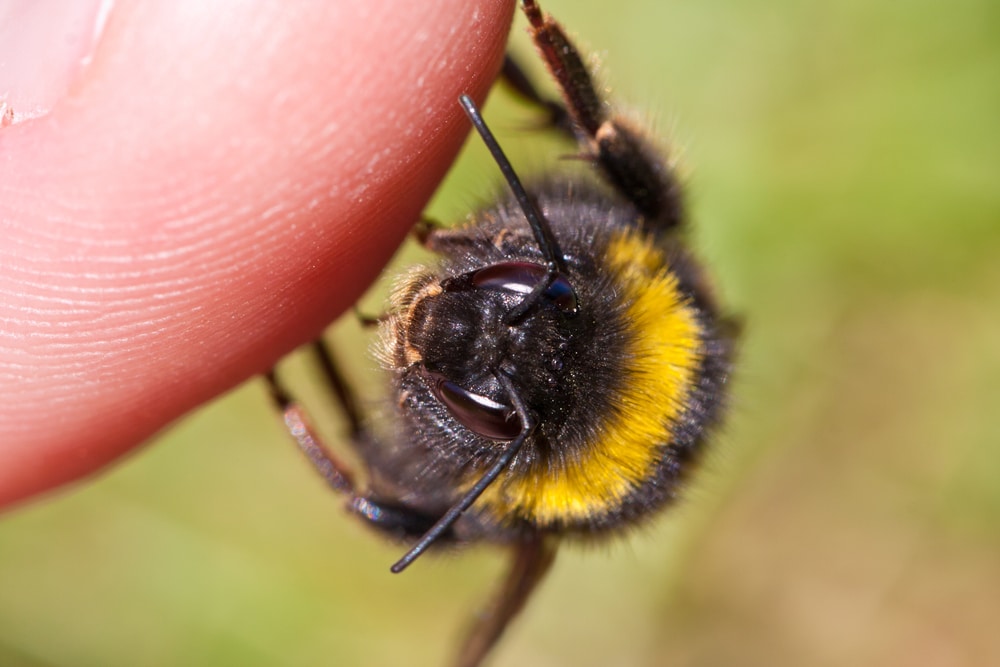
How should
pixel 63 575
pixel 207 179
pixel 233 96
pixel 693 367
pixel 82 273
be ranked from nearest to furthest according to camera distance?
pixel 233 96
pixel 207 179
pixel 82 273
pixel 693 367
pixel 63 575

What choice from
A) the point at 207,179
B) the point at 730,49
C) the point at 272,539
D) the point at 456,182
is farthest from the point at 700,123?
the point at 207,179

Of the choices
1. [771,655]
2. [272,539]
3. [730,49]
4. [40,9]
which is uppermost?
[40,9]

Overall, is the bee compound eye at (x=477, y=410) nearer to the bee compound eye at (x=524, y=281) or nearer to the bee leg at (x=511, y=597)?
the bee compound eye at (x=524, y=281)

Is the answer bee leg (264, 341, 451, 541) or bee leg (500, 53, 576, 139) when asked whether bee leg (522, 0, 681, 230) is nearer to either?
bee leg (500, 53, 576, 139)

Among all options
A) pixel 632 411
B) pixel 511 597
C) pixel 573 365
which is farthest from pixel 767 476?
pixel 573 365

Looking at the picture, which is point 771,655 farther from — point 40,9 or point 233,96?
point 40,9

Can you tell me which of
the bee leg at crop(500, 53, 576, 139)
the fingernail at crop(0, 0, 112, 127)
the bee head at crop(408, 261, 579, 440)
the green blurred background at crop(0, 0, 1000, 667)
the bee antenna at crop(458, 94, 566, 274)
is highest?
the fingernail at crop(0, 0, 112, 127)

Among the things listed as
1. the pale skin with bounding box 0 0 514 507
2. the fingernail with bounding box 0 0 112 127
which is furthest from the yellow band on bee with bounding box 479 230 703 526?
the fingernail with bounding box 0 0 112 127

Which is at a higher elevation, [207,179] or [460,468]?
[207,179]
